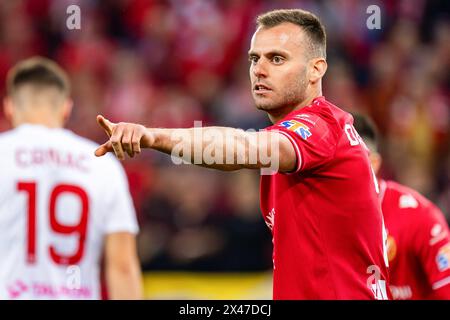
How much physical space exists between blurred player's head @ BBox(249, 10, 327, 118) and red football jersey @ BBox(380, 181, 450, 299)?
170 centimetres

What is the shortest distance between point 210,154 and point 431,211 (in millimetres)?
2597

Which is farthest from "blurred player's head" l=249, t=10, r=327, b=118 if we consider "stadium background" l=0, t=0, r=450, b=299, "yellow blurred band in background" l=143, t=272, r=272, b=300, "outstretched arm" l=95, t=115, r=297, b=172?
"stadium background" l=0, t=0, r=450, b=299

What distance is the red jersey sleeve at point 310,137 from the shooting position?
151 inches

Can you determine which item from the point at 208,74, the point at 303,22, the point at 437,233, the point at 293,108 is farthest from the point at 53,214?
the point at 208,74

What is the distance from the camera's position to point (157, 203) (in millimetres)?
9297

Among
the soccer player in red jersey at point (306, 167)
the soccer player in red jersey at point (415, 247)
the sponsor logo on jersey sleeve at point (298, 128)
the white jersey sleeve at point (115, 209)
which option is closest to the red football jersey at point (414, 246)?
the soccer player in red jersey at point (415, 247)

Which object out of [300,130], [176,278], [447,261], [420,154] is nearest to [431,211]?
[447,261]

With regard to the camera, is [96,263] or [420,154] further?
[420,154]

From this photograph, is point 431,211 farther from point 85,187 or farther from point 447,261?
point 85,187

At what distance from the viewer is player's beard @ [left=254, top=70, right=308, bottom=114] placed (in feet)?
13.9

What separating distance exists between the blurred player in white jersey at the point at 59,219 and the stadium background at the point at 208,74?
3583mm

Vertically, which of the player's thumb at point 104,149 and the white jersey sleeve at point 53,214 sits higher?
the player's thumb at point 104,149

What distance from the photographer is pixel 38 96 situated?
5891 mm

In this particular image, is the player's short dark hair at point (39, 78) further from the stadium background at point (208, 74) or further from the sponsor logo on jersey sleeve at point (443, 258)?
the stadium background at point (208, 74)
